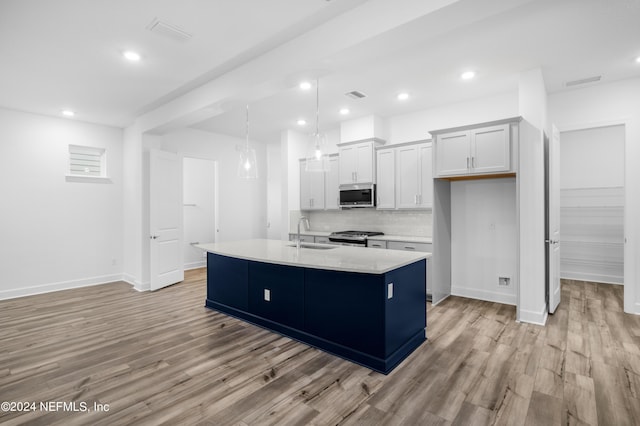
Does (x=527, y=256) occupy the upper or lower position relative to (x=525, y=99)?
lower

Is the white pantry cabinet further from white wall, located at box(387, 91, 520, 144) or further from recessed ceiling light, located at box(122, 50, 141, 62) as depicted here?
recessed ceiling light, located at box(122, 50, 141, 62)

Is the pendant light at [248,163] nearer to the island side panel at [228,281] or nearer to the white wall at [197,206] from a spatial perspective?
the island side panel at [228,281]

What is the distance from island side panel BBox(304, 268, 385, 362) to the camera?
2.66m

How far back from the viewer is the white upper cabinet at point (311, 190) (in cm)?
623

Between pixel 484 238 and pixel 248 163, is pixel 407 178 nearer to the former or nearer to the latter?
pixel 484 238

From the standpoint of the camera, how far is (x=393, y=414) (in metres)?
2.08

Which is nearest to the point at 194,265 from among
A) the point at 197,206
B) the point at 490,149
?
the point at 197,206

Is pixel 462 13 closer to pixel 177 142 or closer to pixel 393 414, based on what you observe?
pixel 393 414

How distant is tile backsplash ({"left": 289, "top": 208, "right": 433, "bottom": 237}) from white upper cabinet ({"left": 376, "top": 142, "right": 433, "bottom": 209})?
1.14 ft

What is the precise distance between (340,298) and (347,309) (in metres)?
0.11

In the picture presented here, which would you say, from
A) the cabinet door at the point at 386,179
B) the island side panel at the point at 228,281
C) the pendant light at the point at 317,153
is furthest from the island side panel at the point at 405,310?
the cabinet door at the point at 386,179

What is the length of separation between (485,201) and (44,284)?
6966 mm

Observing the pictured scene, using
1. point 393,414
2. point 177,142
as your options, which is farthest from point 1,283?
point 393,414

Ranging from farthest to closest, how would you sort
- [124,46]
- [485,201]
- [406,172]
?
[406,172] < [485,201] < [124,46]
